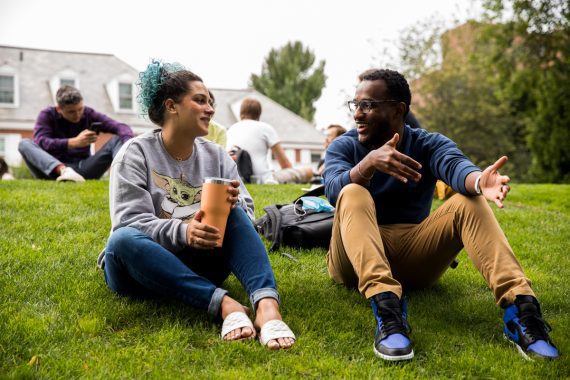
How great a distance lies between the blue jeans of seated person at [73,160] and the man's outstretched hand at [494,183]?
19.0ft

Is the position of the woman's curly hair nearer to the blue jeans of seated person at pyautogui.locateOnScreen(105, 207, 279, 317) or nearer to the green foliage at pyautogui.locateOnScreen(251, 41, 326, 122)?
the blue jeans of seated person at pyautogui.locateOnScreen(105, 207, 279, 317)

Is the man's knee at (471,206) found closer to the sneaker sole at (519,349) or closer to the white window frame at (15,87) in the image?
the sneaker sole at (519,349)

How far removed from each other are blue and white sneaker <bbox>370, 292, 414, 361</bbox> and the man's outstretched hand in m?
0.71

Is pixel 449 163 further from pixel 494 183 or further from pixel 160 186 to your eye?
pixel 160 186

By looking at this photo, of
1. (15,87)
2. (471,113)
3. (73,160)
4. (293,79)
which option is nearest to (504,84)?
(471,113)

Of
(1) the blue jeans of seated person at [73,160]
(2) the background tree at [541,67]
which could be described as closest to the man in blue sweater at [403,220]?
(1) the blue jeans of seated person at [73,160]

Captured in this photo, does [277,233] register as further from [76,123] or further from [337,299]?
[76,123]

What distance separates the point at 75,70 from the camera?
87.6ft

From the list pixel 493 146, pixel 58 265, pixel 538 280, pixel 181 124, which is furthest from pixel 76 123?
pixel 493 146

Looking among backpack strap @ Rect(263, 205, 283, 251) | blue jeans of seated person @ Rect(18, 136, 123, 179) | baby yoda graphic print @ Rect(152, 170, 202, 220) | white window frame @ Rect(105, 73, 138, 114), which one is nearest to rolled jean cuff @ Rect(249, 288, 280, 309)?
baby yoda graphic print @ Rect(152, 170, 202, 220)

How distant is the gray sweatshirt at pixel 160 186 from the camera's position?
3082 millimetres

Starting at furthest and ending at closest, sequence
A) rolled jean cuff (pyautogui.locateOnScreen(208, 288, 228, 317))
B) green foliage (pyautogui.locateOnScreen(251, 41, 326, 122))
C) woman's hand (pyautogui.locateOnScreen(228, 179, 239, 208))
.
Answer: green foliage (pyautogui.locateOnScreen(251, 41, 326, 122)) < rolled jean cuff (pyautogui.locateOnScreen(208, 288, 228, 317)) < woman's hand (pyautogui.locateOnScreen(228, 179, 239, 208))

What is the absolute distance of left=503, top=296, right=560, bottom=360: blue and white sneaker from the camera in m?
2.80

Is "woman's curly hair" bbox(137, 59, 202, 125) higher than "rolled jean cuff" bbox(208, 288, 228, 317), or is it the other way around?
"woman's curly hair" bbox(137, 59, 202, 125)
